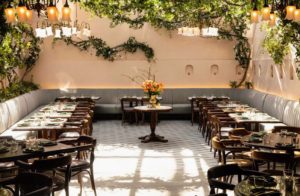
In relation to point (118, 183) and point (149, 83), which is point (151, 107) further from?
point (118, 183)

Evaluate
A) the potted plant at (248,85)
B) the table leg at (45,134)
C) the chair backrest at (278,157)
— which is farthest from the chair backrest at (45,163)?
the potted plant at (248,85)

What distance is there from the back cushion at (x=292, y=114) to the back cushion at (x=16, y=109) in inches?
248

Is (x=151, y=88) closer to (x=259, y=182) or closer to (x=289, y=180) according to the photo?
(x=259, y=182)

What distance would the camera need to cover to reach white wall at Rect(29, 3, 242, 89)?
14000 millimetres

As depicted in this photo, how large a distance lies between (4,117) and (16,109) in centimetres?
122

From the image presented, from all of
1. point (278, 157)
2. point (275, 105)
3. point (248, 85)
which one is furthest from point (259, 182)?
point (248, 85)

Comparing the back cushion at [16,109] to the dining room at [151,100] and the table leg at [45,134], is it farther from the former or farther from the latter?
the table leg at [45,134]

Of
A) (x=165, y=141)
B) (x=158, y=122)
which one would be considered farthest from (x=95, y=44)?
(x=165, y=141)

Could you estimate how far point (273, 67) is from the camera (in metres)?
11.1

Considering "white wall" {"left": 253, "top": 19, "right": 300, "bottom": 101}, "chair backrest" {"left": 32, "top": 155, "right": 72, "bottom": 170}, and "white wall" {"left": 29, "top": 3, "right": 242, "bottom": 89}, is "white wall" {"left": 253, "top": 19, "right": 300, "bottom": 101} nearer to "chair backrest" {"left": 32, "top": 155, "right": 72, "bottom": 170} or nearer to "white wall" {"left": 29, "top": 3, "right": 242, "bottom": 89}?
"white wall" {"left": 29, "top": 3, "right": 242, "bottom": 89}

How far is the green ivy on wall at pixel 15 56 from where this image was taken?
8645 millimetres

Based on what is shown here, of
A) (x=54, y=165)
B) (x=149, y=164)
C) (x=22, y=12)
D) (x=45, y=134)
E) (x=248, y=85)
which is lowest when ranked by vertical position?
(x=149, y=164)

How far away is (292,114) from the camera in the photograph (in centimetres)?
872

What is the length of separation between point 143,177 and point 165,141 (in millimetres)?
3135
